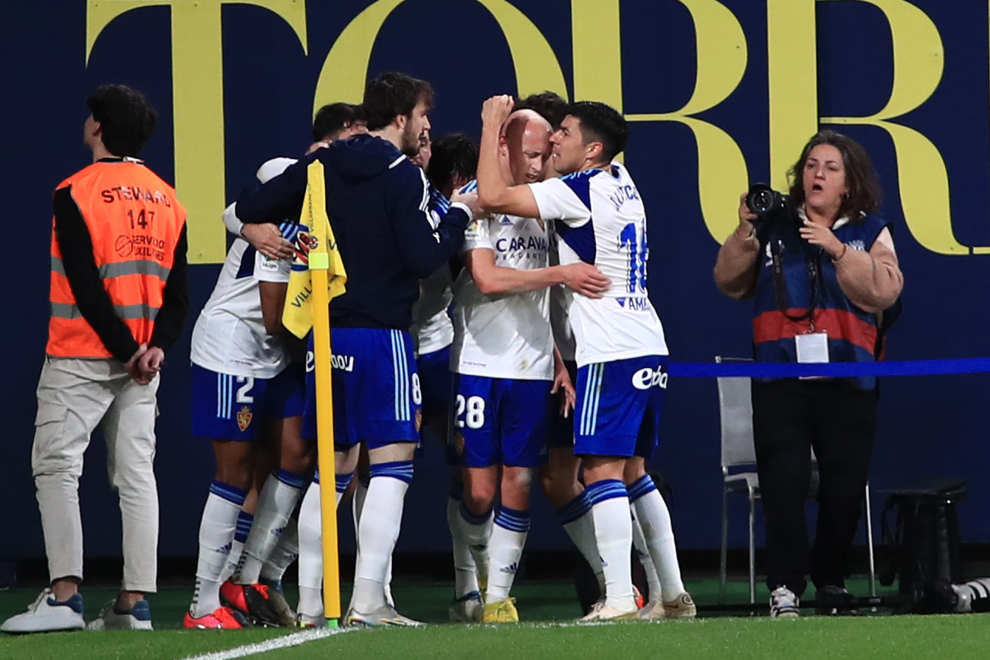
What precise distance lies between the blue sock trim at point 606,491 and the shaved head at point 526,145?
1.26 m

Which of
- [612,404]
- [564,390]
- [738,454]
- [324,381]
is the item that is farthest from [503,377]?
[738,454]

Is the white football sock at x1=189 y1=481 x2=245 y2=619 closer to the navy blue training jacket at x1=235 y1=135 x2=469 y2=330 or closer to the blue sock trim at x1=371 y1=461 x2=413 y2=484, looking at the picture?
the blue sock trim at x1=371 y1=461 x2=413 y2=484

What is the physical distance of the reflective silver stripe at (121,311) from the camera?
562cm

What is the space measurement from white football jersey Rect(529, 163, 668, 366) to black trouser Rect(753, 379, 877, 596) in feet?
2.54

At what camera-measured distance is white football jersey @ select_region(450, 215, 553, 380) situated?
220 inches

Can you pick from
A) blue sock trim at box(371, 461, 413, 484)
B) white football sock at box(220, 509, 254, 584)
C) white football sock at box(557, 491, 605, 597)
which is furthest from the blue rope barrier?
white football sock at box(220, 509, 254, 584)

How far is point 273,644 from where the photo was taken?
4.54 meters

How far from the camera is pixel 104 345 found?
558 centimetres

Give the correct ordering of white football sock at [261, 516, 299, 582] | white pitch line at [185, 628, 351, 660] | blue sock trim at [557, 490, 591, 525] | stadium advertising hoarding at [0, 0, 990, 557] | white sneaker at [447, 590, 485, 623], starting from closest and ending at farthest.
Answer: white pitch line at [185, 628, 351, 660]
blue sock trim at [557, 490, 591, 525]
white sneaker at [447, 590, 485, 623]
white football sock at [261, 516, 299, 582]
stadium advertising hoarding at [0, 0, 990, 557]

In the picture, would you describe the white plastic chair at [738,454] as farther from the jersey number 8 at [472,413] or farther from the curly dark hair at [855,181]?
the jersey number 8 at [472,413]

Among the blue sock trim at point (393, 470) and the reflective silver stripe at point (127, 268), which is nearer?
the blue sock trim at point (393, 470)

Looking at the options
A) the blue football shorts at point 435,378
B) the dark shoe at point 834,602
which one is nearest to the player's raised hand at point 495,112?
the blue football shorts at point 435,378

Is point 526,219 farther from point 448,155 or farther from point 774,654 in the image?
point 774,654

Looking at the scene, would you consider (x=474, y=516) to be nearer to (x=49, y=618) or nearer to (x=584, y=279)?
(x=584, y=279)
